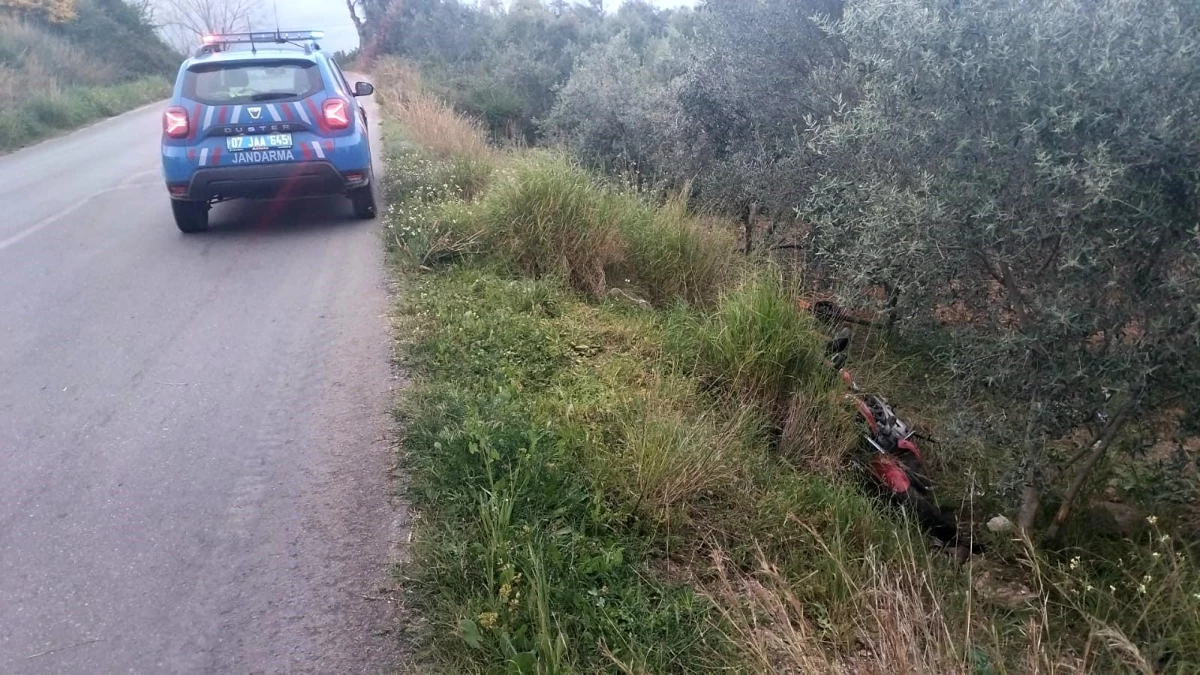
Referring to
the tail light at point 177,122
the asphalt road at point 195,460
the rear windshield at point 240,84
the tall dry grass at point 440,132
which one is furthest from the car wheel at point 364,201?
the tail light at point 177,122

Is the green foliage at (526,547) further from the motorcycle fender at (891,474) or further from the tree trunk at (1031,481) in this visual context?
the tree trunk at (1031,481)

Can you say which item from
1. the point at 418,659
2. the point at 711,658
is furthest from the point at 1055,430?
the point at 418,659

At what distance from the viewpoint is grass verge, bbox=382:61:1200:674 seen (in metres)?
2.89

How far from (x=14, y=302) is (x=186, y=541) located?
404cm

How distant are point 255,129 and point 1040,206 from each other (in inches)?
257

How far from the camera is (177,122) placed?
7867mm

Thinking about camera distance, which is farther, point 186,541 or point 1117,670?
point 186,541

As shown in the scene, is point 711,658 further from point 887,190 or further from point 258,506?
point 887,190

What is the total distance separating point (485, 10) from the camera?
34.7 metres

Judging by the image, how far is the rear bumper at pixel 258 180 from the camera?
7.93 m

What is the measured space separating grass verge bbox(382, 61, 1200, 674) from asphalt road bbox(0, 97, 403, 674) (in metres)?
0.30

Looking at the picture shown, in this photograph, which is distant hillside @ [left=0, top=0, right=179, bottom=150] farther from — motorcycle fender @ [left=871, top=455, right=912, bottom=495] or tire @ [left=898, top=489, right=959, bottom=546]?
tire @ [left=898, top=489, right=959, bottom=546]

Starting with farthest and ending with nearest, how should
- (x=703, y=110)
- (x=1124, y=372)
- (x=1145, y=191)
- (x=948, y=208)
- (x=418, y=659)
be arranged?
(x=703, y=110), (x=948, y=208), (x=1124, y=372), (x=1145, y=191), (x=418, y=659)

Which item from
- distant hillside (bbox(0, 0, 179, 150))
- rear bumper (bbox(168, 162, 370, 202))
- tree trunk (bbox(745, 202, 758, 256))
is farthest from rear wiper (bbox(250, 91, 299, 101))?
distant hillside (bbox(0, 0, 179, 150))
